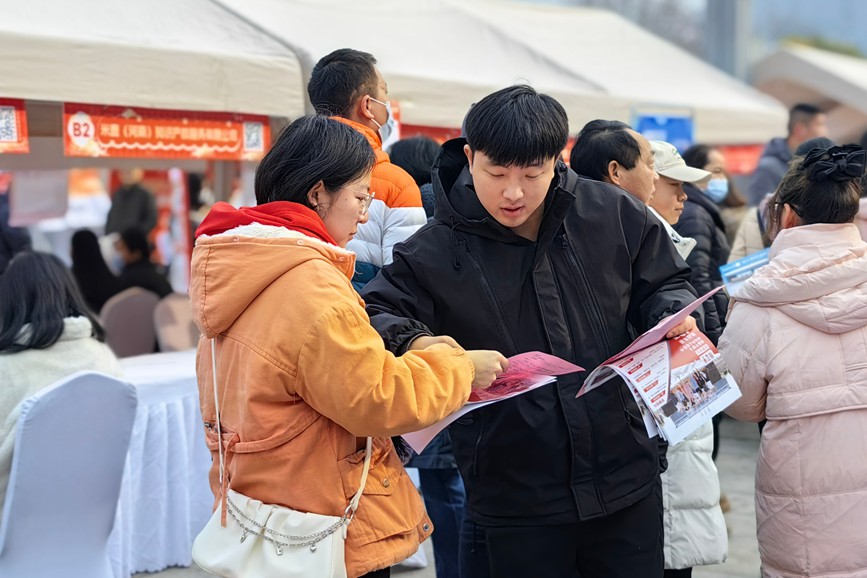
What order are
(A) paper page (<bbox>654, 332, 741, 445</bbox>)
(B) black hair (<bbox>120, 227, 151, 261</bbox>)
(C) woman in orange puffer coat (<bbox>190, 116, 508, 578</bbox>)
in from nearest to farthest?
(C) woman in orange puffer coat (<bbox>190, 116, 508, 578</bbox>), (A) paper page (<bbox>654, 332, 741, 445</bbox>), (B) black hair (<bbox>120, 227, 151, 261</bbox>)

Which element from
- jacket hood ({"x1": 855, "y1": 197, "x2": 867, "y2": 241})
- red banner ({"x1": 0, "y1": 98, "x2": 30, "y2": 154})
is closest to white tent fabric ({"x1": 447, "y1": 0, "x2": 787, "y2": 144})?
jacket hood ({"x1": 855, "y1": 197, "x2": 867, "y2": 241})

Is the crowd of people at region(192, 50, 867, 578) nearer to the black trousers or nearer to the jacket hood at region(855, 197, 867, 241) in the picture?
the black trousers

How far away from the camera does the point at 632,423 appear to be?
8.02ft

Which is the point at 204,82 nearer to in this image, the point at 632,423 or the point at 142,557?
the point at 142,557

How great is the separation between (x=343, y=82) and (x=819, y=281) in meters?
1.55

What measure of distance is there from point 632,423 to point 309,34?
412cm

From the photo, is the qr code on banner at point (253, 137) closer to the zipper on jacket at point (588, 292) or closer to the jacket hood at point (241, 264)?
the zipper on jacket at point (588, 292)

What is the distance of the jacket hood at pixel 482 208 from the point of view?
7.66 ft

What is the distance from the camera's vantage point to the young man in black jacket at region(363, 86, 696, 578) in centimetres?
235

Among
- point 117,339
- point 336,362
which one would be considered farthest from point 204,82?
point 336,362

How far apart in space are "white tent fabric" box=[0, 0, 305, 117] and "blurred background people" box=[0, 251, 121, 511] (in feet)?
2.71

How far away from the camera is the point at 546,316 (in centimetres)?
235

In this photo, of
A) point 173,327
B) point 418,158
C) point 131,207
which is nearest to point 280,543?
point 418,158

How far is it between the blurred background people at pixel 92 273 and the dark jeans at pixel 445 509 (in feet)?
11.9
